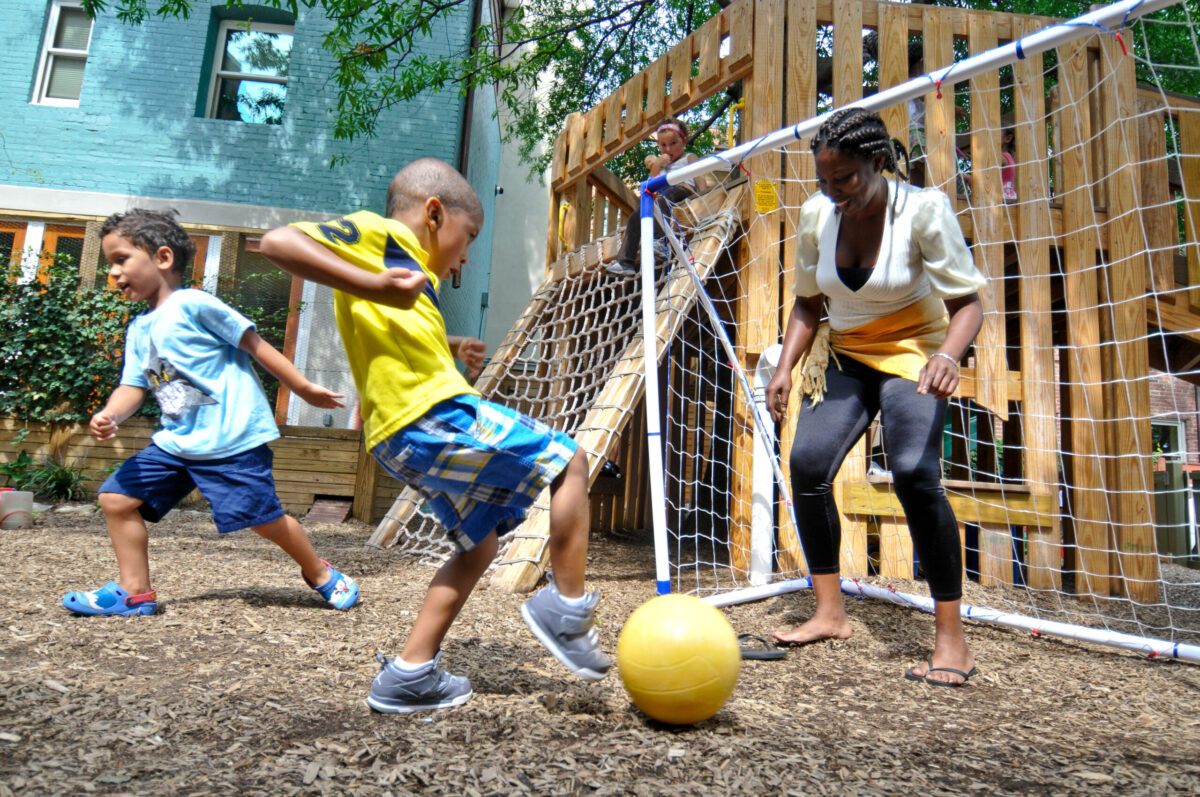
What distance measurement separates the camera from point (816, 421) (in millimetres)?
2639

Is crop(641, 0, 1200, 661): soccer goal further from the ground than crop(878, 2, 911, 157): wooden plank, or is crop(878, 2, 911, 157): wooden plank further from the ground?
crop(878, 2, 911, 157): wooden plank

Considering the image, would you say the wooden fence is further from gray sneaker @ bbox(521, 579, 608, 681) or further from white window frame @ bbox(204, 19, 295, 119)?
white window frame @ bbox(204, 19, 295, 119)

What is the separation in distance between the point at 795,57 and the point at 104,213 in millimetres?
7003

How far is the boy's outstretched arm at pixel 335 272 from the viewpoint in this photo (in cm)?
167

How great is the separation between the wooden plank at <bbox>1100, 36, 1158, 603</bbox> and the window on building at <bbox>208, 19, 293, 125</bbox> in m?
7.72

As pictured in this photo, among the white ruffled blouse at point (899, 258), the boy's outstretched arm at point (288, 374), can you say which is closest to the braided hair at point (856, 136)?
the white ruffled blouse at point (899, 258)

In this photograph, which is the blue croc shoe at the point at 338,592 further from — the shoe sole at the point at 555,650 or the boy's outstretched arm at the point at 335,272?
the boy's outstretched arm at the point at 335,272

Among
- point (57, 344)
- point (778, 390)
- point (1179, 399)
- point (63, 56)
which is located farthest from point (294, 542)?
point (1179, 399)

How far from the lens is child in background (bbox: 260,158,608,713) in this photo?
1789mm

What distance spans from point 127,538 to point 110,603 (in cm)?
22

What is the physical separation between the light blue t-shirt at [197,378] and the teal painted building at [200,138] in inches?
192

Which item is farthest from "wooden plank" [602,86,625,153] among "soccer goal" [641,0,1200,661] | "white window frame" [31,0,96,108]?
"white window frame" [31,0,96,108]

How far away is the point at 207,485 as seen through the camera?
8.96 feet

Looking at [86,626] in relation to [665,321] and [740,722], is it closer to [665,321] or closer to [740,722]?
[740,722]
